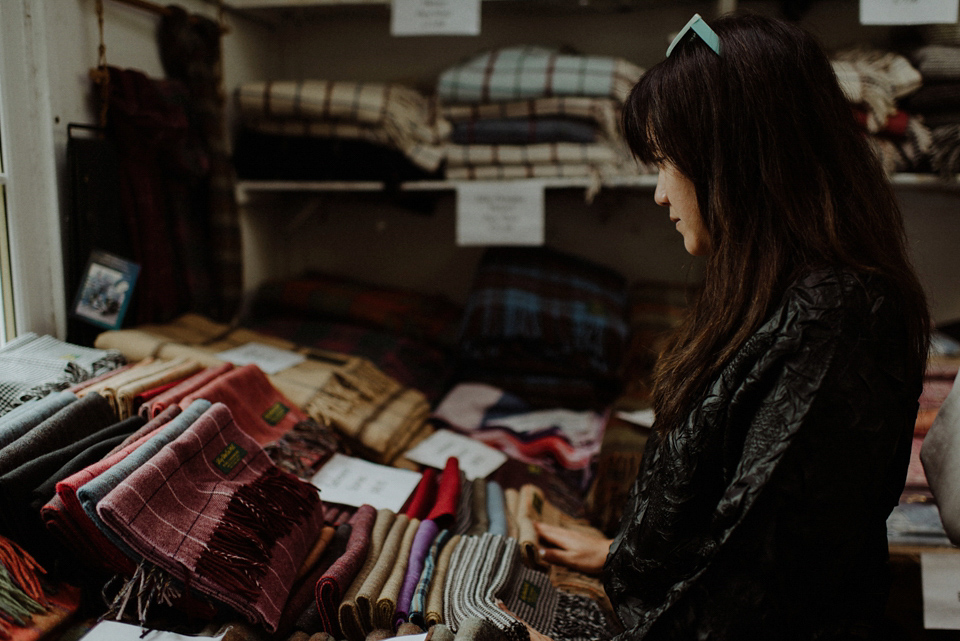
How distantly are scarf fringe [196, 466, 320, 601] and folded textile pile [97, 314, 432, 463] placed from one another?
1.04 ft

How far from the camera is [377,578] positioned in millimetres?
921

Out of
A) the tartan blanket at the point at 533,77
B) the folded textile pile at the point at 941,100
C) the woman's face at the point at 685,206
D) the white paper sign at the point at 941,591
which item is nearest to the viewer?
the woman's face at the point at 685,206

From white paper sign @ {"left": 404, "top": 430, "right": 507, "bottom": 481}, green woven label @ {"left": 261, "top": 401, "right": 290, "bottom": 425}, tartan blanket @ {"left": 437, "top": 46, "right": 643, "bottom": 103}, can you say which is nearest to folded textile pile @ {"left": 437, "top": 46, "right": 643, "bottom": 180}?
tartan blanket @ {"left": 437, "top": 46, "right": 643, "bottom": 103}

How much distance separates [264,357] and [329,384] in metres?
0.21

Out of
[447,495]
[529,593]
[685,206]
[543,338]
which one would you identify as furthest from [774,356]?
[543,338]

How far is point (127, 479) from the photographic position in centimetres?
85

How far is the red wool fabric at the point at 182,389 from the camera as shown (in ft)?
3.59

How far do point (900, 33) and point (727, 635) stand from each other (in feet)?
6.14

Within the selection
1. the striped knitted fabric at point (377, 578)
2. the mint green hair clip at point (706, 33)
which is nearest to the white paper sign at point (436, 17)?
the mint green hair clip at point (706, 33)

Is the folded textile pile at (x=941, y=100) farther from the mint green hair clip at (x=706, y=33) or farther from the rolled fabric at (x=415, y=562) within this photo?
the rolled fabric at (x=415, y=562)

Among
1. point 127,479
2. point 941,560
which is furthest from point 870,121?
point 127,479

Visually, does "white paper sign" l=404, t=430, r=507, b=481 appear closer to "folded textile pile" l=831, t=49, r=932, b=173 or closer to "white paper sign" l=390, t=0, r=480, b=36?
"white paper sign" l=390, t=0, r=480, b=36

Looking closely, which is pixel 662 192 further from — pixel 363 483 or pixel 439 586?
pixel 363 483

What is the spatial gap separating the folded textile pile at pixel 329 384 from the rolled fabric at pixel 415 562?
0.32m
